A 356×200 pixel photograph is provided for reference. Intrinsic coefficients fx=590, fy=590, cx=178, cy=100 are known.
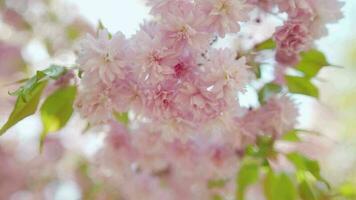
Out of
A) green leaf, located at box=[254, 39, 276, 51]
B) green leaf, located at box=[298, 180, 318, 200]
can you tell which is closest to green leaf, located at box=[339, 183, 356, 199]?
green leaf, located at box=[298, 180, 318, 200]

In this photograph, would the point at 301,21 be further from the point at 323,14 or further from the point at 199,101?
the point at 199,101

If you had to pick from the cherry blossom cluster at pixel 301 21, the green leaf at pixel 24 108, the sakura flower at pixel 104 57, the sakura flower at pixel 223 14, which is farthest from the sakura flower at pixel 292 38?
the green leaf at pixel 24 108

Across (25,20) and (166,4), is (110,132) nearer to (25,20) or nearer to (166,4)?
(166,4)

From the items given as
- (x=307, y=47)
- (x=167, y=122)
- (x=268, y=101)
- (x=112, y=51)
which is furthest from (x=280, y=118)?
(x=112, y=51)

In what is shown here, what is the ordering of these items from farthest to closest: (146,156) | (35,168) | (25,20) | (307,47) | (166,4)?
(35,168)
(25,20)
(146,156)
(307,47)
(166,4)

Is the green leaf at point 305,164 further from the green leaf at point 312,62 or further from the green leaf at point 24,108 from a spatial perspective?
the green leaf at point 24,108

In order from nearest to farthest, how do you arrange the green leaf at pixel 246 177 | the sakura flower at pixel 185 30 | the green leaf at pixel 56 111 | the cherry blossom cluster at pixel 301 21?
the sakura flower at pixel 185 30
the cherry blossom cluster at pixel 301 21
the green leaf at pixel 56 111
the green leaf at pixel 246 177

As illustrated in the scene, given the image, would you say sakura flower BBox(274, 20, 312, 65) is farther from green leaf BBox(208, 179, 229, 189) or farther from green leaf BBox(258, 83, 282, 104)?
green leaf BBox(208, 179, 229, 189)
